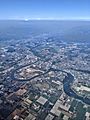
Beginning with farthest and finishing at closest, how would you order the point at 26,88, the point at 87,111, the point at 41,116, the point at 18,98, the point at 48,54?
1. the point at 48,54
2. the point at 26,88
3. the point at 18,98
4. the point at 87,111
5. the point at 41,116

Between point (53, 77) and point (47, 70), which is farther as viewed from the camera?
point (47, 70)

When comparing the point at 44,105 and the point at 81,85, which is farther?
the point at 81,85

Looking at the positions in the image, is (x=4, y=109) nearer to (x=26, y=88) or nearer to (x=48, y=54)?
Result: (x=26, y=88)

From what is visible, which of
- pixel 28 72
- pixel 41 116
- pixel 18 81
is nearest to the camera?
pixel 41 116

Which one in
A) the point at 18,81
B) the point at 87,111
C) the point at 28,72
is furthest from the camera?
the point at 28,72

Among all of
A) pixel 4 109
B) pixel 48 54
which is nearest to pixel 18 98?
pixel 4 109

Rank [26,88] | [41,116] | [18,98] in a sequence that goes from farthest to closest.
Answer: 1. [26,88]
2. [18,98]
3. [41,116]

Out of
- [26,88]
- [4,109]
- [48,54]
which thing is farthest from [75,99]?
[48,54]

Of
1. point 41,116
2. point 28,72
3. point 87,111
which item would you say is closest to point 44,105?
point 41,116

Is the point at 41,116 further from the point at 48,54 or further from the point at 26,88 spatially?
the point at 48,54
